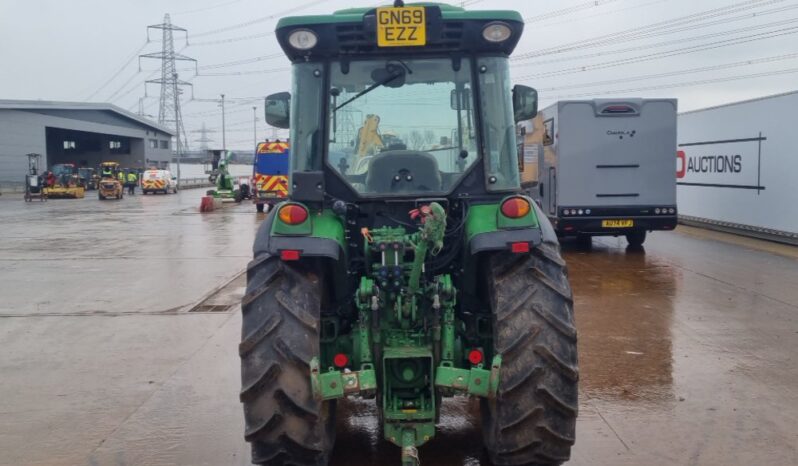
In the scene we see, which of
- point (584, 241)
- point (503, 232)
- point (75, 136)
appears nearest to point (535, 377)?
point (503, 232)

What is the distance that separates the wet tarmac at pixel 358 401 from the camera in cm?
524

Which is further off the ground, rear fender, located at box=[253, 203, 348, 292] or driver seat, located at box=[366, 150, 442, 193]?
driver seat, located at box=[366, 150, 442, 193]

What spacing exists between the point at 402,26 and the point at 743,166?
15.8 metres

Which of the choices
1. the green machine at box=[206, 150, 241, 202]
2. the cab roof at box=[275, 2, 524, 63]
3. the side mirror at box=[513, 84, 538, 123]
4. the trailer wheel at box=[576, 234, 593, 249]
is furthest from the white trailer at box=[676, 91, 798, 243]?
the green machine at box=[206, 150, 241, 202]

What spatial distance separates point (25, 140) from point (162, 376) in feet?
177

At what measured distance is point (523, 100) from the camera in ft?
17.6

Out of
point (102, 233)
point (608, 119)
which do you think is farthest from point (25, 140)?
point (608, 119)

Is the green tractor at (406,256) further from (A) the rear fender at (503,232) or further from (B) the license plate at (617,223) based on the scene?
(B) the license plate at (617,223)

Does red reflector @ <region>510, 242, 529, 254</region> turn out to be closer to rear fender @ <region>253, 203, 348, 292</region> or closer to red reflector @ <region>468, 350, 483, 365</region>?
red reflector @ <region>468, 350, 483, 365</region>

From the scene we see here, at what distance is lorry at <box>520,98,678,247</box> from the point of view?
15.7m

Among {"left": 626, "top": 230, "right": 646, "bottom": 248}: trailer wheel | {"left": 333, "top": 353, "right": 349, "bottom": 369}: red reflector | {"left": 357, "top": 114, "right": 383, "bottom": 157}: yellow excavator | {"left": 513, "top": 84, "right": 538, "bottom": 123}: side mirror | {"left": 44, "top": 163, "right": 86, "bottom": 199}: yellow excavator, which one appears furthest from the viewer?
{"left": 44, "top": 163, "right": 86, "bottom": 199}: yellow excavator

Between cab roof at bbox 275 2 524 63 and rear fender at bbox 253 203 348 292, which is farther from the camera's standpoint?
cab roof at bbox 275 2 524 63

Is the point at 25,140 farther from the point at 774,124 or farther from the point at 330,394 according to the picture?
the point at 330,394

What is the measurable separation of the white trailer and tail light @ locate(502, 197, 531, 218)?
13.7m
